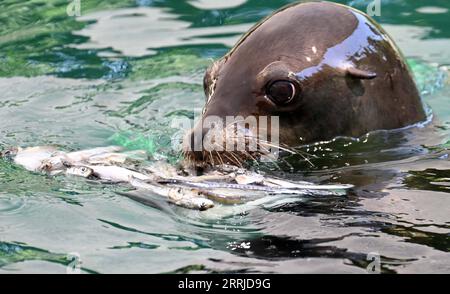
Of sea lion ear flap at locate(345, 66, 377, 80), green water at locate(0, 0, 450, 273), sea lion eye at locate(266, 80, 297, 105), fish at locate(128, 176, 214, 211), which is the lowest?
green water at locate(0, 0, 450, 273)

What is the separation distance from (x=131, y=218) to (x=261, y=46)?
139cm

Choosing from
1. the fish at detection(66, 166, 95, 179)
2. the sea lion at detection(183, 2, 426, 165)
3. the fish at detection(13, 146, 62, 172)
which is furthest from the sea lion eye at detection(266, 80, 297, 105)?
the fish at detection(13, 146, 62, 172)

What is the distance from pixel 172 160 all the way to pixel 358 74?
1297 mm

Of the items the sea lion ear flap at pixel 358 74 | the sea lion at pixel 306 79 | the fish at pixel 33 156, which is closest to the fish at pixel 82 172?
the fish at pixel 33 156

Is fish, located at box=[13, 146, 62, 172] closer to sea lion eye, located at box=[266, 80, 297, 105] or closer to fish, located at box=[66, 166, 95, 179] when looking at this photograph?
fish, located at box=[66, 166, 95, 179]

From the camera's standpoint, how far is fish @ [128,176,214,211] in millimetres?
4568

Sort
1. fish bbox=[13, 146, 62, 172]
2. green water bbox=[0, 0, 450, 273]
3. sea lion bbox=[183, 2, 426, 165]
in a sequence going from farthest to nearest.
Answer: fish bbox=[13, 146, 62, 172] → sea lion bbox=[183, 2, 426, 165] → green water bbox=[0, 0, 450, 273]

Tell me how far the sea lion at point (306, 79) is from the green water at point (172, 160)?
0.20 meters

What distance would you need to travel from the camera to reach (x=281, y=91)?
17.7 feet

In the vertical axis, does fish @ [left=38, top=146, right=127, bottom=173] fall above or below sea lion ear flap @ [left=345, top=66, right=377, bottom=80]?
below

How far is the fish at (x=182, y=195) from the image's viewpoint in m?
4.57

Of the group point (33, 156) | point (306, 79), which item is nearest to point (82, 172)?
point (33, 156)

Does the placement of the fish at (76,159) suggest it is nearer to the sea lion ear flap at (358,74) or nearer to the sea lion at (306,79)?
the sea lion at (306,79)

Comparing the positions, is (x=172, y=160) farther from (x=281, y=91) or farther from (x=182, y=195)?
(x=182, y=195)
